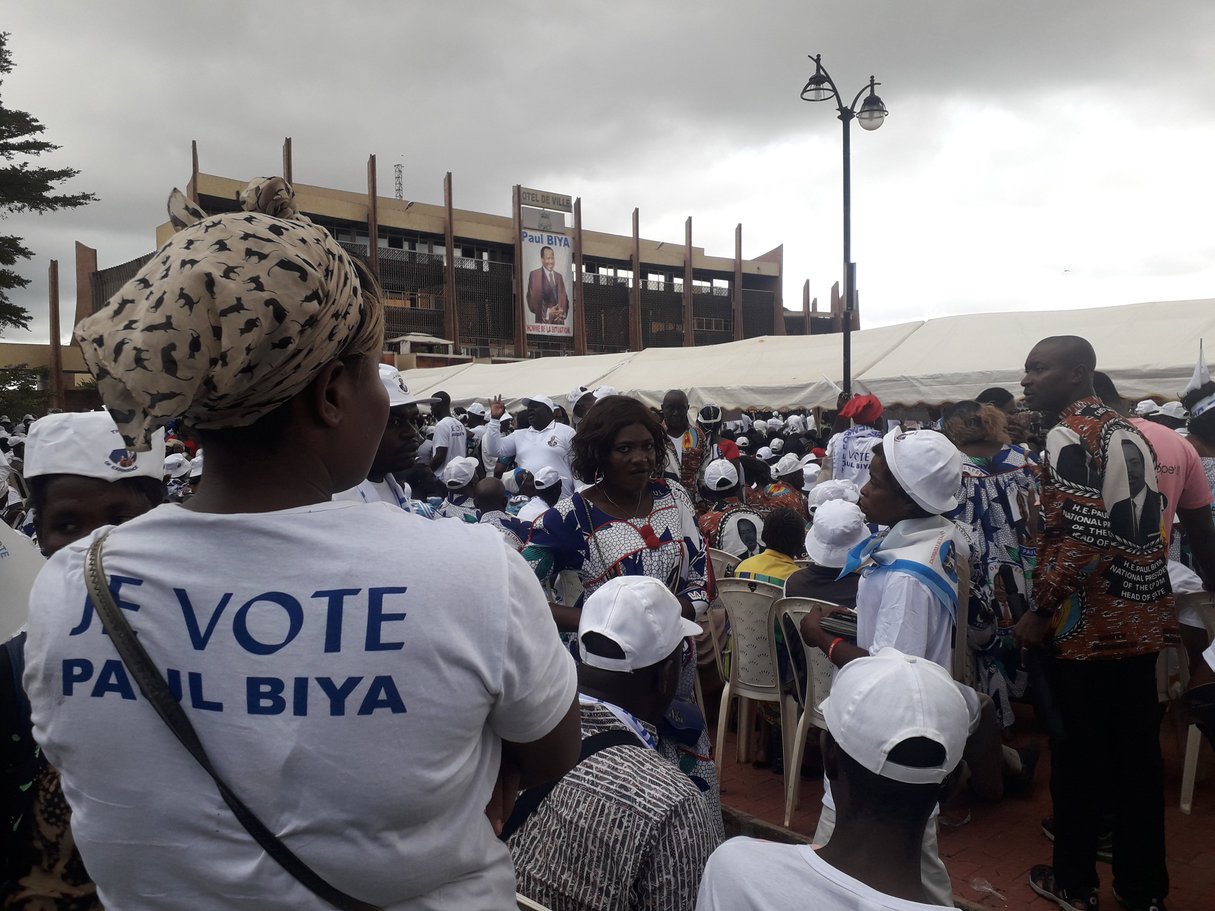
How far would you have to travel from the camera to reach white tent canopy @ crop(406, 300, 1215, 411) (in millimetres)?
8938

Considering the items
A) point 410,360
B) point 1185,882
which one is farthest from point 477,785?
point 410,360

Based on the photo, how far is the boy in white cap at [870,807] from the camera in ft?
4.93

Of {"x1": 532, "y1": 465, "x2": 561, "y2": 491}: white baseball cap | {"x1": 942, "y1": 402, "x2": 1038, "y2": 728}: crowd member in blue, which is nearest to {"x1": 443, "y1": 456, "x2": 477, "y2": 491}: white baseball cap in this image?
{"x1": 532, "y1": 465, "x2": 561, "y2": 491}: white baseball cap

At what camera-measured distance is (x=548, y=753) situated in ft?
3.67

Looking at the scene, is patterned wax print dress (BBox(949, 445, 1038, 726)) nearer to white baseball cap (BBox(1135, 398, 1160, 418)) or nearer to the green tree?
white baseball cap (BBox(1135, 398, 1160, 418))

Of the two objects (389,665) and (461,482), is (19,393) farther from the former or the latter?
(389,665)

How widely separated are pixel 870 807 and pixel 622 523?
183 centimetres

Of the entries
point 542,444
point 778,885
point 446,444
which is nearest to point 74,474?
point 778,885

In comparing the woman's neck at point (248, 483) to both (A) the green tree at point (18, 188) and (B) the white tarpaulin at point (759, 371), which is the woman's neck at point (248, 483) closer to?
(B) the white tarpaulin at point (759, 371)

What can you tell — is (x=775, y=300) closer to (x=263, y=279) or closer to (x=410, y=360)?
(x=410, y=360)

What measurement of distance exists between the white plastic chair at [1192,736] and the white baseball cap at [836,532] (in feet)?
5.50

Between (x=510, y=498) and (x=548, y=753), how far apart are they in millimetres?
6266

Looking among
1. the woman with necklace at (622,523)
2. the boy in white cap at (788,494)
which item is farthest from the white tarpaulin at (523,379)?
the woman with necklace at (622,523)

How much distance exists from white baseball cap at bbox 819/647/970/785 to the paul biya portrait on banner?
133ft
